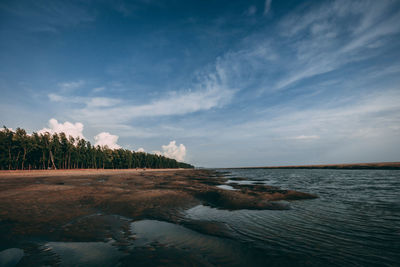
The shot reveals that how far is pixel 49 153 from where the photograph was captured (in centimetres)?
7438

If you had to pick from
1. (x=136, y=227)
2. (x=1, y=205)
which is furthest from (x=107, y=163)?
(x=136, y=227)

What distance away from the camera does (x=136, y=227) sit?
862 centimetres

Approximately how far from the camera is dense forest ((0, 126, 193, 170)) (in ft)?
207

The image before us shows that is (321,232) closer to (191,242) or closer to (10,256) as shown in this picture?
(191,242)

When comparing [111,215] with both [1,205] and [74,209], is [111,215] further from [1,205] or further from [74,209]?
[1,205]

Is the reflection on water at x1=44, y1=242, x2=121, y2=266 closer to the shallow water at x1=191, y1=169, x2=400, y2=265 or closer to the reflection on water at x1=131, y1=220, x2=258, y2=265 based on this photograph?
the reflection on water at x1=131, y1=220, x2=258, y2=265

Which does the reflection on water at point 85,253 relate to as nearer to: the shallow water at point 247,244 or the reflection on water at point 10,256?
A: the shallow water at point 247,244

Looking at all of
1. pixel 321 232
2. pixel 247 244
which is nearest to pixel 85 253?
pixel 247 244

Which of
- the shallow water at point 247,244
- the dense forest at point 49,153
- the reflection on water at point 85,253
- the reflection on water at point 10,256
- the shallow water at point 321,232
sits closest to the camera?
the reflection on water at point 10,256

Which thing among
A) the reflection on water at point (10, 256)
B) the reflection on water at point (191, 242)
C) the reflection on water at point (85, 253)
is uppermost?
the reflection on water at point (10, 256)

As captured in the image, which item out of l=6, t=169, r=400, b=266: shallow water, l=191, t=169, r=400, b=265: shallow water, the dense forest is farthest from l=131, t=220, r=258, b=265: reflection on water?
the dense forest

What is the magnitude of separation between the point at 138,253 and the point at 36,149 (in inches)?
3738

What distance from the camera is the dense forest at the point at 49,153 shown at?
63125 millimetres

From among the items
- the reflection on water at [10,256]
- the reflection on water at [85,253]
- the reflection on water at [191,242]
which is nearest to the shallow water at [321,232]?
the reflection on water at [191,242]
